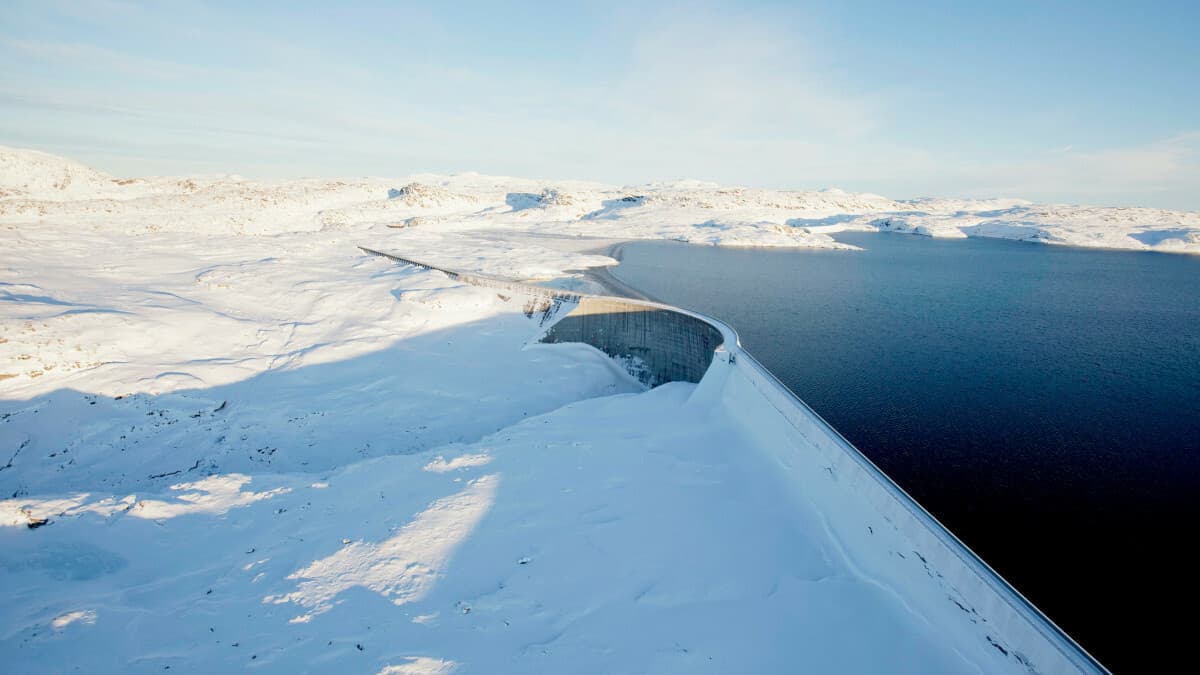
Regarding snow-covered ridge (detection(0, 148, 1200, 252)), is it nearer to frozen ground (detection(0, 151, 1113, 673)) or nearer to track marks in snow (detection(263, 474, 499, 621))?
frozen ground (detection(0, 151, 1113, 673))

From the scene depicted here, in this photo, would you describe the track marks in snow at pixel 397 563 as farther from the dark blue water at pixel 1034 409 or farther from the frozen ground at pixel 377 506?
the dark blue water at pixel 1034 409

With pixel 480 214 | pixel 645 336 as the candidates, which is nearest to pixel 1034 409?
pixel 645 336

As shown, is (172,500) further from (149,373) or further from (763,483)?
(763,483)

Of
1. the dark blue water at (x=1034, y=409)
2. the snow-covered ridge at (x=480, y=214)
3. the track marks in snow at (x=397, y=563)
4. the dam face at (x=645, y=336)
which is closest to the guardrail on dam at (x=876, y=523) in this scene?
the dam face at (x=645, y=336)

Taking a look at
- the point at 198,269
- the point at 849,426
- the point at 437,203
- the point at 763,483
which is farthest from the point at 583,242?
the point at 763,483

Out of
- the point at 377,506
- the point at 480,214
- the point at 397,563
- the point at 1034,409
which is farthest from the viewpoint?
the point at 480,214

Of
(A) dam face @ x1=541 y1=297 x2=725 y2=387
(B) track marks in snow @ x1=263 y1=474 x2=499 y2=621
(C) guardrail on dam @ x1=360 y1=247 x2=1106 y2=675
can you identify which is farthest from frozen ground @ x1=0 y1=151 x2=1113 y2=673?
(A) dam face @ x1=541 y1=297 x2=725 y2=387

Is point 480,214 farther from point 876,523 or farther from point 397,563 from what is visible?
point 876,523
